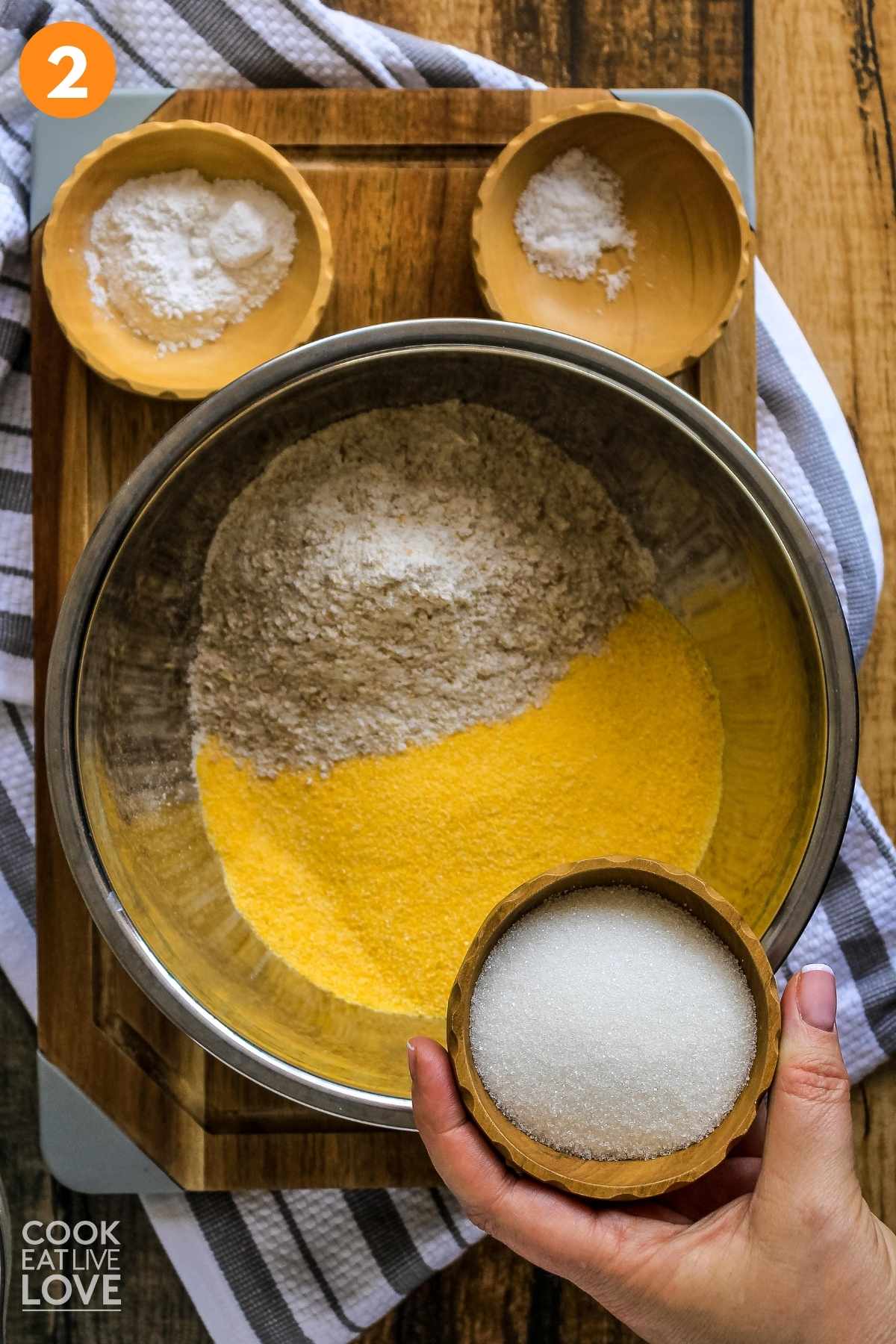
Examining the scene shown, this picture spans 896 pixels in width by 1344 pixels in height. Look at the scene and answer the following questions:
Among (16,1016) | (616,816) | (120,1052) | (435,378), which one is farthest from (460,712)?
(16,1016)

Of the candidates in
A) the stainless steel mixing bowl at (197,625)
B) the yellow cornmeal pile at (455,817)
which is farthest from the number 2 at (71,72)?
the yellow cornmeal pile at (455,817)

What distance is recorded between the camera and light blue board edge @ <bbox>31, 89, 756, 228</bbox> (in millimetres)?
946

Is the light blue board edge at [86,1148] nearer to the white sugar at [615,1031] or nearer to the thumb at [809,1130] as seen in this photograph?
the white sugar at [615,1031]

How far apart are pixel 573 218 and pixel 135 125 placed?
1.28ft

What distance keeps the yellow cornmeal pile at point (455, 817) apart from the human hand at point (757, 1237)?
214mm

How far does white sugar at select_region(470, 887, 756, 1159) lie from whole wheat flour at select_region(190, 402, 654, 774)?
25cm

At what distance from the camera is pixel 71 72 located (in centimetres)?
96

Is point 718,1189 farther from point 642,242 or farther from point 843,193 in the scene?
point 843,193

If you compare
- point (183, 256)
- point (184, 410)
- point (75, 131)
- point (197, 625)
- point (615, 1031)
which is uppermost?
point (75, 131)

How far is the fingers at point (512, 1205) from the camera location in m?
0.70

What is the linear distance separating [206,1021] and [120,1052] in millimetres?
159

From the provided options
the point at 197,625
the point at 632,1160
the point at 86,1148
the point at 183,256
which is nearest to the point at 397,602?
the point at 197,625

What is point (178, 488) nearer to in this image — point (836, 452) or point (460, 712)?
point (460, 712)

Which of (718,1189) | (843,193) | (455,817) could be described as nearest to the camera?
(718,1189)
